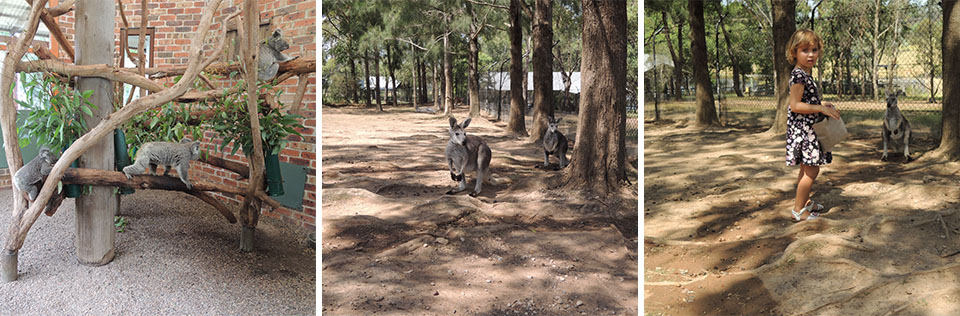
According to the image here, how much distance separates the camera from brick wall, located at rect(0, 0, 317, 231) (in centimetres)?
412

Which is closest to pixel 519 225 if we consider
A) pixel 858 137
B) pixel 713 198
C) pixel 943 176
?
pixel 713 198

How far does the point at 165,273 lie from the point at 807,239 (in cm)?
336

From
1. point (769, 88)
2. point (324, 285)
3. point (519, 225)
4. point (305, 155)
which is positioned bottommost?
point (324, 285)

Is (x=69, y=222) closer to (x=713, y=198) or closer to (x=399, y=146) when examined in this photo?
(x=399, y=146)

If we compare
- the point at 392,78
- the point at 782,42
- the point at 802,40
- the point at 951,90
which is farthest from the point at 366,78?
the point at 782,42

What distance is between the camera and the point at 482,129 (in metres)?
4.35

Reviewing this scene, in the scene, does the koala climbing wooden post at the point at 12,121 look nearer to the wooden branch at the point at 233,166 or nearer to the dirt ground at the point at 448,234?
the wooden branch at the point at 233,166

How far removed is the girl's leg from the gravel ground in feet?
8.97

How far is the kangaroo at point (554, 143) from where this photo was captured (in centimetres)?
388

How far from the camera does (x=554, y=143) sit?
A: 3.88 m

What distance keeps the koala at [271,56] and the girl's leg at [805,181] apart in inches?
113

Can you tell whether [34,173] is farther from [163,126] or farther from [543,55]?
[543,55]

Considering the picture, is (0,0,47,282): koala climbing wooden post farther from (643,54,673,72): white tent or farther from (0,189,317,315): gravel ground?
(643,54,673,72): white tent

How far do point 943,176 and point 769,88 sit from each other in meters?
3.19
